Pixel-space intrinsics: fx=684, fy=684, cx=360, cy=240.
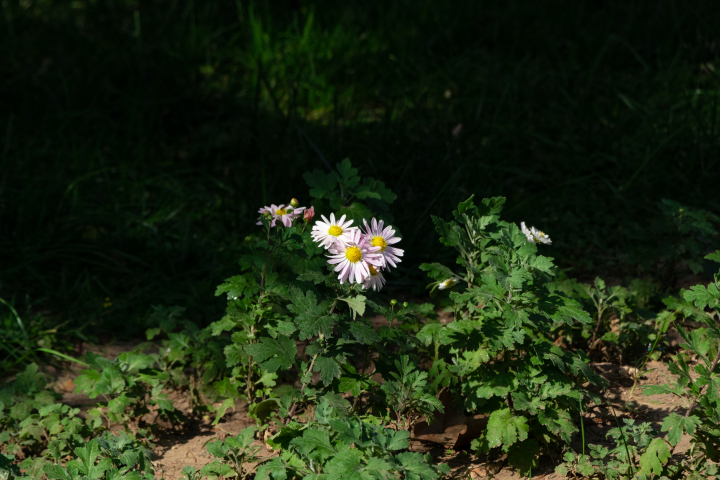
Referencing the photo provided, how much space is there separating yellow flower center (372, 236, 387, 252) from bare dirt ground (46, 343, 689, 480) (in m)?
0.67

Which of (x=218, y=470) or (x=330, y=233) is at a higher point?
(x=330, y=233)

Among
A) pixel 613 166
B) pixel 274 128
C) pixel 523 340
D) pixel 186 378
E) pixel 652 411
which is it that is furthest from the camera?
Result: pixel 274 128

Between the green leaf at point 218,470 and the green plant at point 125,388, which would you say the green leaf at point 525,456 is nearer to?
the green leaf at point 218,470

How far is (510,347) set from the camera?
2.04 metres

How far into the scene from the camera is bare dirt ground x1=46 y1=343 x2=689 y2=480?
2.27 meters

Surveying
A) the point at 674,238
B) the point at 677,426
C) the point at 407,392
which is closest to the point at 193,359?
the point at 407,392

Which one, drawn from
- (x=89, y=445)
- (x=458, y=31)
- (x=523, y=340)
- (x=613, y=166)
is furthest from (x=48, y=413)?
(x=458, y=31)

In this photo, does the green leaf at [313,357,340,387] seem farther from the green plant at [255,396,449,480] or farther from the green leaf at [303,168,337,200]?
the green leaf at [303,168,337,200]

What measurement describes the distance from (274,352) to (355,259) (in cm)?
43

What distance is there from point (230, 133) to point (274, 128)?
31 cm

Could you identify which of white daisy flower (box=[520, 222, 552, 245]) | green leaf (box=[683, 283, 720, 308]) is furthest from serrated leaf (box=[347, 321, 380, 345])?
green leaf (box=[683, 283, 720, 308])

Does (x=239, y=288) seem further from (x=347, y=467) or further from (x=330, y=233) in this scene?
(x=347, y=467)

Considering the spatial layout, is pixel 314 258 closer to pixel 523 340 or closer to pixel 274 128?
pixel 523 340

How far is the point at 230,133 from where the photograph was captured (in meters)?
4.36
